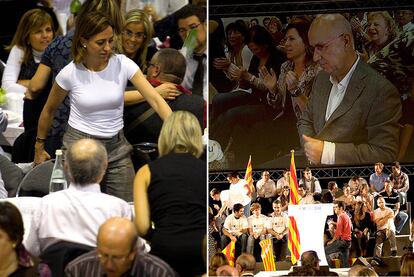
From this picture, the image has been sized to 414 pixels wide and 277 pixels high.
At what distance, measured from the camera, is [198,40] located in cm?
812

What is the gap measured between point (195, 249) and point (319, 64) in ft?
5.23

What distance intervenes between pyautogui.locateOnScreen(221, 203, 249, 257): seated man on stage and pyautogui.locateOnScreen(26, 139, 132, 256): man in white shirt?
0.84 meters

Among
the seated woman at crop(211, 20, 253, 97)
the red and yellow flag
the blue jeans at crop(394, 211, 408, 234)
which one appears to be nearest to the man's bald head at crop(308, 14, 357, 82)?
the seated woman at crop(211, 20, 253, 97)

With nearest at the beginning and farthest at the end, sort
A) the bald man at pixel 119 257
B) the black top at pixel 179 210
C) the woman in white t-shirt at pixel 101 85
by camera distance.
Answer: the bald man at pixel 119 257
the black top at pixel 179 210
the woman in white t-shirt at pixel 101 85

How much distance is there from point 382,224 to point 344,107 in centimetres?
85

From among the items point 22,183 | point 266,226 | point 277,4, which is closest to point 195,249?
point 266,226

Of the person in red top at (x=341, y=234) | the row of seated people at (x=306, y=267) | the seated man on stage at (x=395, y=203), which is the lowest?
the row of seated people at (x=306, y=267)

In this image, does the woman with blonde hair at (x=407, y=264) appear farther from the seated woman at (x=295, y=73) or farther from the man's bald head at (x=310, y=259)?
the seated woman at (x=295, y=73)

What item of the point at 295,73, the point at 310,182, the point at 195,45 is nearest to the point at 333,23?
the point at 295,73

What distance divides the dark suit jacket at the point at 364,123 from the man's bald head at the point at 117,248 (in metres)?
1.53

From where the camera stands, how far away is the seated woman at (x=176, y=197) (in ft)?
25.3

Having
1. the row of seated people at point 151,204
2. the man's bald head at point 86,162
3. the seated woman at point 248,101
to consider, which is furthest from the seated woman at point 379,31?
the man's bald head at point 86,162

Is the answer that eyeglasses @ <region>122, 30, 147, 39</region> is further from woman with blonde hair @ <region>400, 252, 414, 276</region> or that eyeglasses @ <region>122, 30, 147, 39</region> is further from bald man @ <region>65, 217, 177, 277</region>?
woman with blonde hair @ <region>400, 252, 414, 276</region>

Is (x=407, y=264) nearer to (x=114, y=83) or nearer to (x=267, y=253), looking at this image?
(x=267, y=253)
